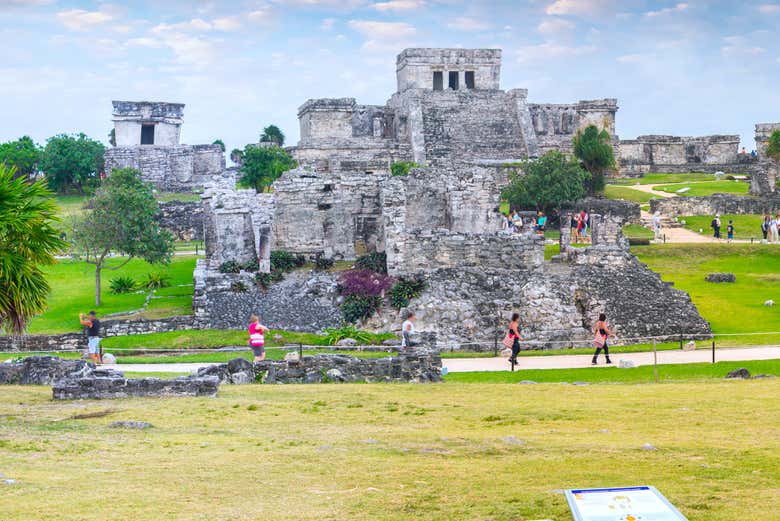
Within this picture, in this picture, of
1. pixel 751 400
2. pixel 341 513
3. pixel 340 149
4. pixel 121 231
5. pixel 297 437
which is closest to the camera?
pixel 341 513

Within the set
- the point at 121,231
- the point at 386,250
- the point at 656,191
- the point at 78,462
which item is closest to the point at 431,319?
the point at 386,250

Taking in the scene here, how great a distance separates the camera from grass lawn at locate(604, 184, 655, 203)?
177 feet

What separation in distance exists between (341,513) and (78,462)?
3633mm

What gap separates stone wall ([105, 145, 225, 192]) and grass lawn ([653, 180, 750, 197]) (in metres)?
24.2

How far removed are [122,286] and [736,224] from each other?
25.2 metres

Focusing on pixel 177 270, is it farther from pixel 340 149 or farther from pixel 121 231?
pixel 340 149

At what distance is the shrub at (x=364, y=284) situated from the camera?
99.9 ft

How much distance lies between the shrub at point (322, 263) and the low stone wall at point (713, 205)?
20323mm

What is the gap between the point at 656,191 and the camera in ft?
189

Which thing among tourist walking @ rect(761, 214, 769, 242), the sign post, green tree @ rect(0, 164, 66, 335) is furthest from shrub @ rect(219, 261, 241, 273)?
the sign post

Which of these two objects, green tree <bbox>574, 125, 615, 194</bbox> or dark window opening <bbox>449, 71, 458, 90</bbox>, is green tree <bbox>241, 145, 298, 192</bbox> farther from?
dark window opening <bbox>449, 71, 458, 90</bbox>

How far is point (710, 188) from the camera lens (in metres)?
57.7

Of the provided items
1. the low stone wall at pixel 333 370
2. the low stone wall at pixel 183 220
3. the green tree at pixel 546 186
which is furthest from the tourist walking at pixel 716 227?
the low stone wall at pixel 333 370

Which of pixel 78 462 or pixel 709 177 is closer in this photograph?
pixel 78 462
